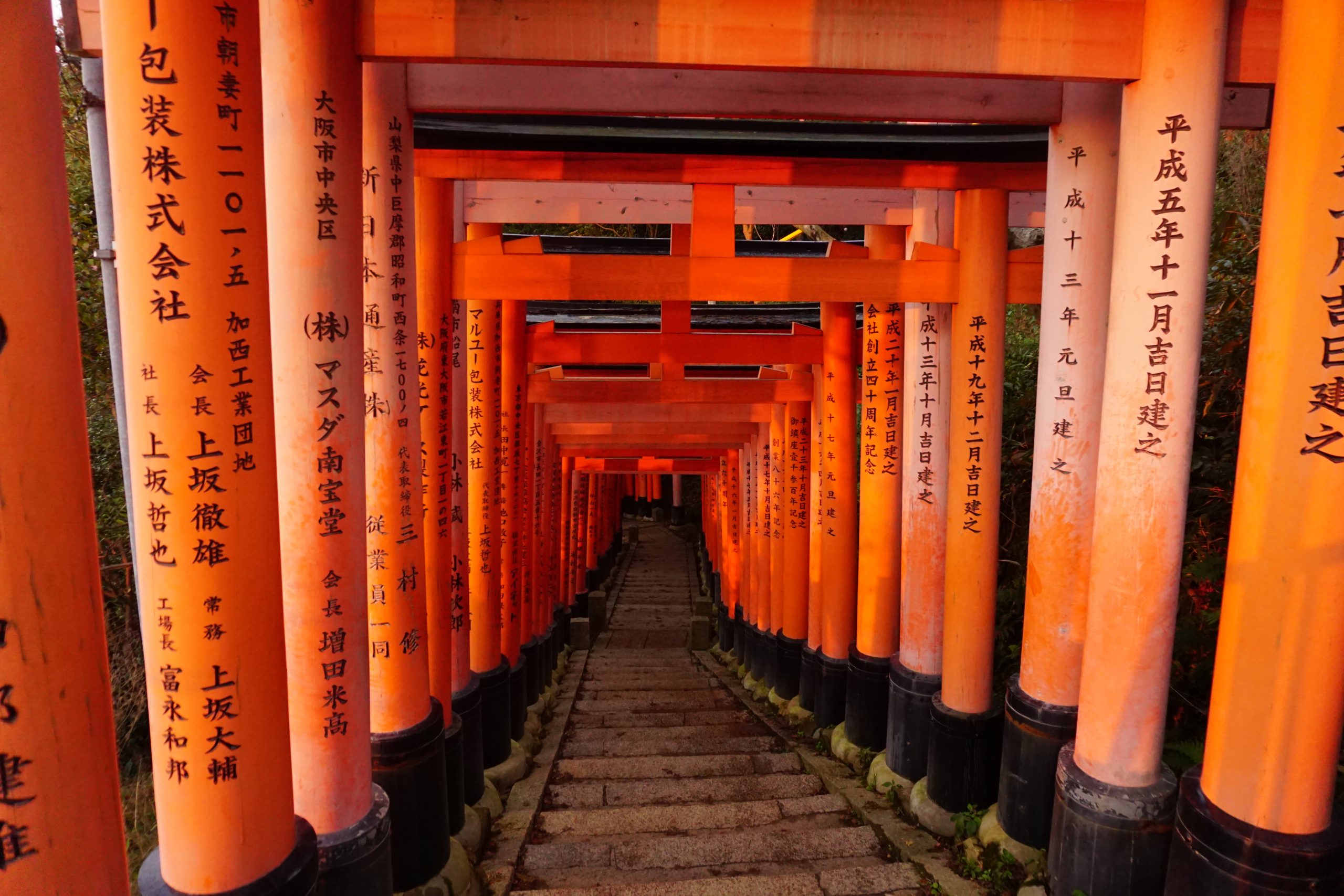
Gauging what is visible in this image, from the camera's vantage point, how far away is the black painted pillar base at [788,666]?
372 inches

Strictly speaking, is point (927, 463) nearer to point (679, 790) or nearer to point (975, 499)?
point (975, 499)

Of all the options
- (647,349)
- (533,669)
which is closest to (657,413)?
(647,349)

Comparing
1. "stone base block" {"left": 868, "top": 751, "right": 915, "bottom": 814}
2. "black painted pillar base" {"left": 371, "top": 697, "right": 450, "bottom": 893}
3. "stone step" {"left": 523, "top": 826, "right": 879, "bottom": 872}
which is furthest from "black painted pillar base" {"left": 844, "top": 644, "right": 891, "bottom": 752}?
"black painted pillar base" {"left": 371, "top": 697, "right": 450, "bottom": 893}

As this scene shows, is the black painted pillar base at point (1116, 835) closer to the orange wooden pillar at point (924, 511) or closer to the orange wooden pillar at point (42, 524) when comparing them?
the orange wooden pillar at point (924, 511)

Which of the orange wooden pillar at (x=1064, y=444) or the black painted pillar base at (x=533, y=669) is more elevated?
the orange wooden pillar at (x=1064, y=444)

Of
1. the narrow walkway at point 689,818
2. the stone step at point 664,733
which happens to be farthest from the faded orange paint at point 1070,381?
the stone step at point 664,733

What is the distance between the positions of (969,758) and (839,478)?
2.92 meters

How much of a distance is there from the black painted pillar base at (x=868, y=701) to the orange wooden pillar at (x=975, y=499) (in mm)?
1363

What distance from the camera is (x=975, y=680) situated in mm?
5082

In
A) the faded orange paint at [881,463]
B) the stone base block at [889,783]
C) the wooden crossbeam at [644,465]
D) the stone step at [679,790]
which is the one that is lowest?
the stone step at [679,790]

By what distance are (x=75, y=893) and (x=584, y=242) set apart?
6.12 m

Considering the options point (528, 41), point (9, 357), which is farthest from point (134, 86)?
point (528, 41)

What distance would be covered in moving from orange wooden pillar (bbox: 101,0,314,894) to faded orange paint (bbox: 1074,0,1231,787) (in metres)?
3.41

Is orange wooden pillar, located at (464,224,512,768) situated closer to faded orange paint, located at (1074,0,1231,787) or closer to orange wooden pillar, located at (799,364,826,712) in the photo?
orange wooden pillar, located at (799,364,826,712)
